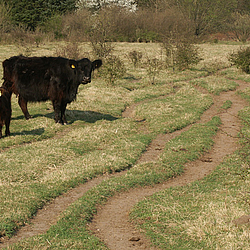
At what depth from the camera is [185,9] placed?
49.9 metres

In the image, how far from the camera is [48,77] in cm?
1295

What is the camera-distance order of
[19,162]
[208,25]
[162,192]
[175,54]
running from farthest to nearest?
1. [208,25]
2. [175,54]
3. [19,162]
4. [162,192]

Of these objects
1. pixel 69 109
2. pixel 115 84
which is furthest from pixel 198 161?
pixel 115 84

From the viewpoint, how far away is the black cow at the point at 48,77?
1293 centimetres

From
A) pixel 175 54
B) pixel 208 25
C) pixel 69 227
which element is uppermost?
pixel 208 25

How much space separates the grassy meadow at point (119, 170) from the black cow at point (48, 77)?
3.32 ft

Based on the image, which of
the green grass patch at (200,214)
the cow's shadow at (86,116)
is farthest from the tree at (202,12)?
the green grass patch at (200,214)

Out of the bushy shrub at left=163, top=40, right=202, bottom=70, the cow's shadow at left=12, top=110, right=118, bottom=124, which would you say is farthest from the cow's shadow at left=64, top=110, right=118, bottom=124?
the bushy shrub at left=163, top=40, right=202, bottom=70

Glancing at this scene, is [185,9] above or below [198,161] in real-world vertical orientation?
above

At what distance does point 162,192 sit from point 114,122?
19.9 ft

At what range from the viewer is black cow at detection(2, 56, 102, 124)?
12.9 m

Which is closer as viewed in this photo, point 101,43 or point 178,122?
point 178,122

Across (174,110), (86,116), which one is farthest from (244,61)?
(86,116)

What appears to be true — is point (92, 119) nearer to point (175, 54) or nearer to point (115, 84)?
point (115, 84)
